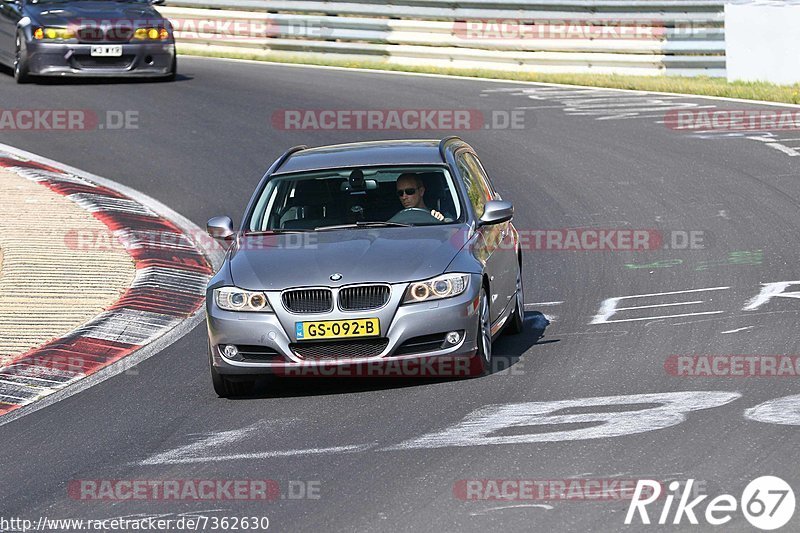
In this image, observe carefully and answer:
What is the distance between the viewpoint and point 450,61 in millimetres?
26531

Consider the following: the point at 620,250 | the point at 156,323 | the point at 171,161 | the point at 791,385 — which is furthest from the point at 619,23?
the point at 791,385

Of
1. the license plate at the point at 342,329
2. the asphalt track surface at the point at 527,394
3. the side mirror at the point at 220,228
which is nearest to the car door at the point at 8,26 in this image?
the asphalt track surface at the point at 527,394

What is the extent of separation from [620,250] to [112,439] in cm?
655

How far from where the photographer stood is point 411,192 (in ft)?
34.3

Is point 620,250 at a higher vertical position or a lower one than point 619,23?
lower

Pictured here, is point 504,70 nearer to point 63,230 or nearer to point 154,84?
point 154,84

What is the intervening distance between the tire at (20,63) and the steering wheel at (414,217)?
1417cm

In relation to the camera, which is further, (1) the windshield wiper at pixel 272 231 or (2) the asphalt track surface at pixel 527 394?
(1) the windshield wiper at pixel 272 231

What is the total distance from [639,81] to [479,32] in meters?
3.51

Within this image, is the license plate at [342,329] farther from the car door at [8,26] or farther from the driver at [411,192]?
the car door at [8,26]

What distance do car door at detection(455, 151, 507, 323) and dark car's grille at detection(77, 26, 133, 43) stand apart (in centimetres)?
1247

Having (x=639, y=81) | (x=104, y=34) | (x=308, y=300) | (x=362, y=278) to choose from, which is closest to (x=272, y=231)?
(x=308, y=300)

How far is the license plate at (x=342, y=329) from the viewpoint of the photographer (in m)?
9.09

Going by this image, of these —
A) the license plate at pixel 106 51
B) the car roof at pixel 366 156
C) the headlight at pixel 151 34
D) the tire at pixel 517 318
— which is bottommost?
the tire at pixel 517 318
